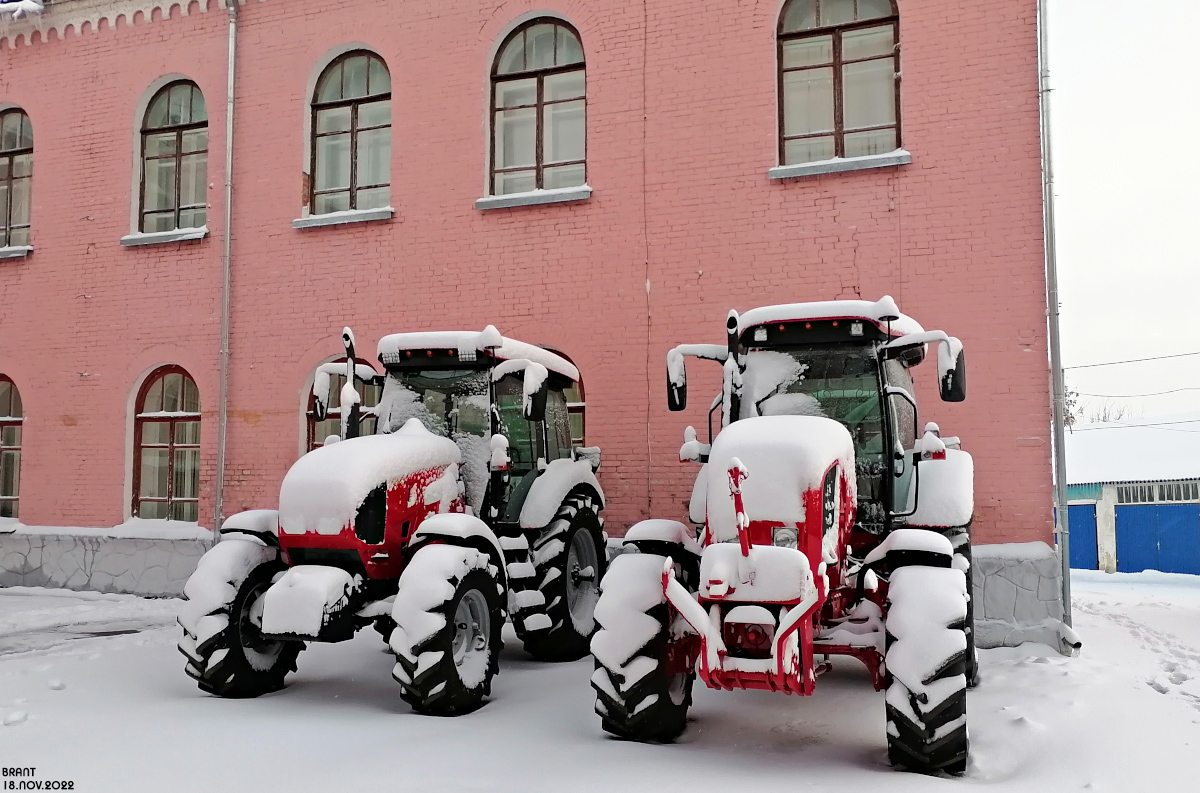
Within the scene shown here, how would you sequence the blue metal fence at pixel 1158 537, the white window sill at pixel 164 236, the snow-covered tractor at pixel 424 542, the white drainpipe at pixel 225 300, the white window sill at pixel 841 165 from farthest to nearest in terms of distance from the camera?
the blue metal fence at pixel 1158 537 → the white window sill at pixel 164 236 → the white drainpipe at pixel 225 300 → the white window sill at pixel 841 165 → the snow-covered tractor at pixel 424 542

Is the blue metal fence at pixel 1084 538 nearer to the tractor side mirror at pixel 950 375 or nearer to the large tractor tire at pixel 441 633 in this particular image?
the tractor side mirror at pixel 950 375

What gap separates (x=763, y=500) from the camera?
4.58 m

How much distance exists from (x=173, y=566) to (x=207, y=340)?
2700mm

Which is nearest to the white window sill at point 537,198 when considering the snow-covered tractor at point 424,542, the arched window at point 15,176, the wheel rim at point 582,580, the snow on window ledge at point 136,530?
the snow-covered tractor at point 424,542

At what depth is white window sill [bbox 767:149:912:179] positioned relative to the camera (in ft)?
29.2

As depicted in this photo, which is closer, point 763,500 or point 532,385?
point 763,500

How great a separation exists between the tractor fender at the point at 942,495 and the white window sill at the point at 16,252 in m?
11.6

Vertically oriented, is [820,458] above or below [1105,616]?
above

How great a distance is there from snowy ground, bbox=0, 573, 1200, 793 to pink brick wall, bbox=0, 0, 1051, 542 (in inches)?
102

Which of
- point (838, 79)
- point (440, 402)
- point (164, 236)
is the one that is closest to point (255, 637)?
point (440, 402)

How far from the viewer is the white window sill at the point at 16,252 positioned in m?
12.3

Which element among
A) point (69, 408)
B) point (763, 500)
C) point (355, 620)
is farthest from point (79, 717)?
point (69, 408)

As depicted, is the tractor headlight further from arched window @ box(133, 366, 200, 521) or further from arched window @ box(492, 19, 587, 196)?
arched window @ box(133, 366, 200, 521)

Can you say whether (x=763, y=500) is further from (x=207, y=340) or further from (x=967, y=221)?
(x=207, y=340)
